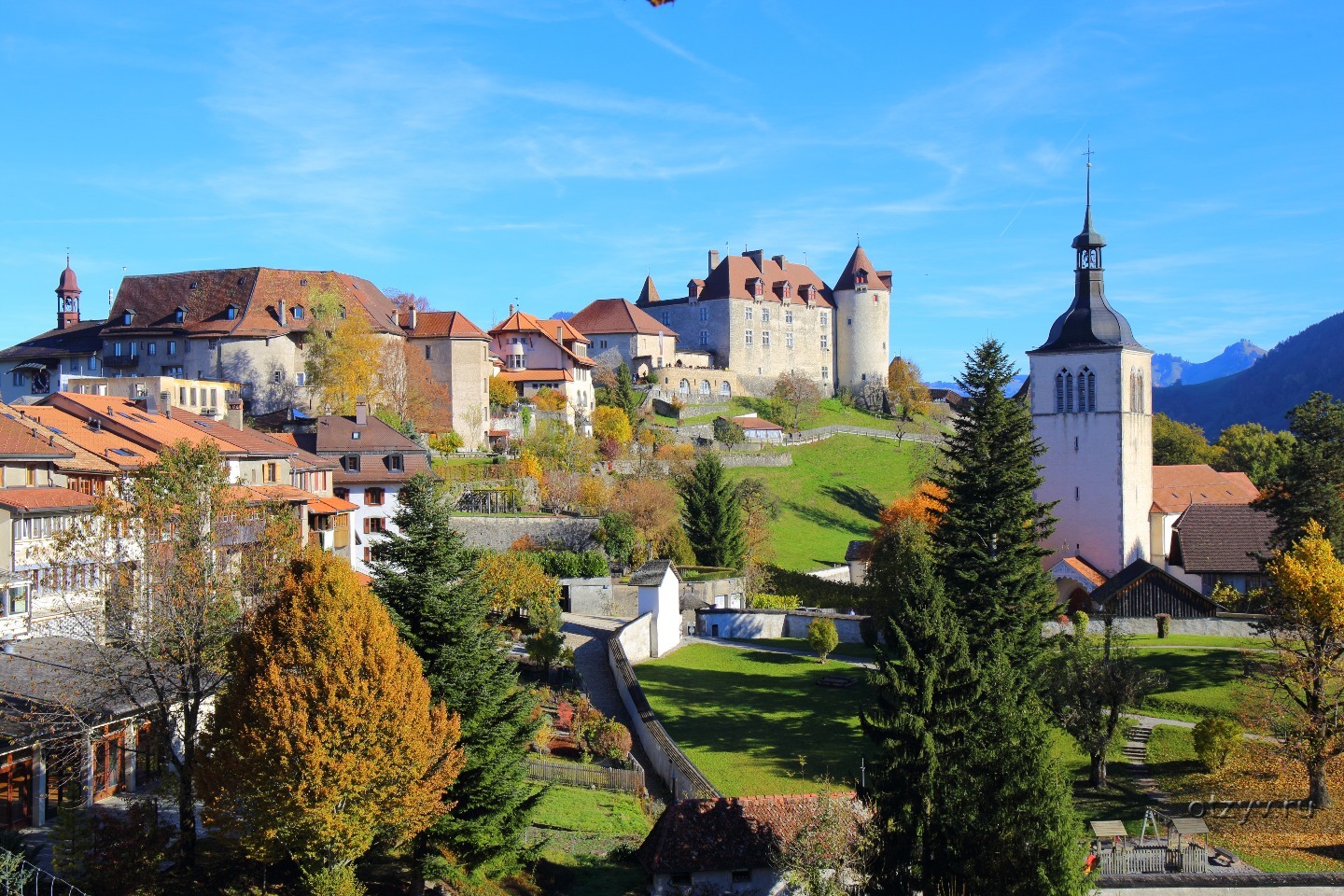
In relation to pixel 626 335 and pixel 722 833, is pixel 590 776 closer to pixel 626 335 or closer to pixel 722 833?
pixel 722 833

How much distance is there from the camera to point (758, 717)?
3347 centimetres

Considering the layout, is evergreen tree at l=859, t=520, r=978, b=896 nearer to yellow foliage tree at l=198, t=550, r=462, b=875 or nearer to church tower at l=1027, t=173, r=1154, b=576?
yellow foliage tree at l=198, t=550, r=462, b=875

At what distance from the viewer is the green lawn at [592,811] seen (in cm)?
2577

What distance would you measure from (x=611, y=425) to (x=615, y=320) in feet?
73.0

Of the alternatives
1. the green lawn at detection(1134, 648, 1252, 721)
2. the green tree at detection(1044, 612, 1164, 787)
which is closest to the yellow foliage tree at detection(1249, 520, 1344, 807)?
the green lawn at detection(1134, 648, 1252, 721)

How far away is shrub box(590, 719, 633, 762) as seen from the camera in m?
30.1

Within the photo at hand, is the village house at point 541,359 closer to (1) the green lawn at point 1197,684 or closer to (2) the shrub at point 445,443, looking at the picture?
(2) the shrub at point 445,443

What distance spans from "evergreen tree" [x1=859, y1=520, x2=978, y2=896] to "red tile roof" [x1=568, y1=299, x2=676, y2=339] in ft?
220

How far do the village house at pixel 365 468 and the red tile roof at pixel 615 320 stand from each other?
1786 inches

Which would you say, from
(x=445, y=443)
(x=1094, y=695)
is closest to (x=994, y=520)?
(x=1094, y=695)

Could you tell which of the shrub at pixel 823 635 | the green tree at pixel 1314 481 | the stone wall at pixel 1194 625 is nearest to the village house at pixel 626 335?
the shrub at pixel 823 635

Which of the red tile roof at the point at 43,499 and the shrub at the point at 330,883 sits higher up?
the red tile roof at the point at 43,499

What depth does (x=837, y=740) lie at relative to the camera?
3125 cm

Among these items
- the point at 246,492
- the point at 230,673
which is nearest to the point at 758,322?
the point at 246,492
